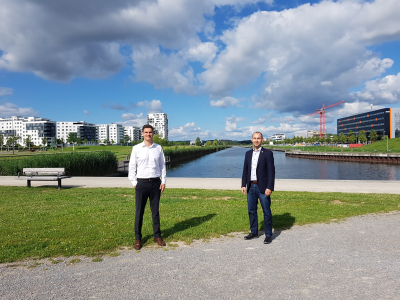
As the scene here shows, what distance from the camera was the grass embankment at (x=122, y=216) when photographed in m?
5.40

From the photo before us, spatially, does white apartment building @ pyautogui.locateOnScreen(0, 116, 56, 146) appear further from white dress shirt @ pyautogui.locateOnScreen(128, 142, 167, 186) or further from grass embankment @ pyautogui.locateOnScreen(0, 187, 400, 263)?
white dress shirt @ pyautogui.locateOnScreen(128, 142, 167, 186)

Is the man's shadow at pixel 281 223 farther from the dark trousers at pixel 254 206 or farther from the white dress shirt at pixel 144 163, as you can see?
the white dress shirt at pixel 144 163

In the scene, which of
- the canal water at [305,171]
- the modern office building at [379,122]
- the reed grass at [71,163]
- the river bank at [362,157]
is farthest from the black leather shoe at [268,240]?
the modern office building at [379,122]

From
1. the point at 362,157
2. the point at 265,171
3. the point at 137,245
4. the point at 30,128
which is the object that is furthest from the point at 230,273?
the point at 30,128

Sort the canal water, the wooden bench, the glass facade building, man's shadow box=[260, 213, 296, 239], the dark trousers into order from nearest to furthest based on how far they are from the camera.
A: 1. the dark trousers
2. man's shadow box=[260, 213, 296, 239]
3. the wooden bench
4. the canal water
5. the glass facade building

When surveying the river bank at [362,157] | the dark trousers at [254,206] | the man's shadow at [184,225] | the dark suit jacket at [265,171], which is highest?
the dark suit jacket at [265,171]

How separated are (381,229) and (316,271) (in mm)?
3359

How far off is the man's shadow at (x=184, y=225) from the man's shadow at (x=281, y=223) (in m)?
1.51

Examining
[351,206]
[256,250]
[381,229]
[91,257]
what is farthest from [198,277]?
[351,206]

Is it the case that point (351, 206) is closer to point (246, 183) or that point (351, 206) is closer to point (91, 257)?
point (246, 183)

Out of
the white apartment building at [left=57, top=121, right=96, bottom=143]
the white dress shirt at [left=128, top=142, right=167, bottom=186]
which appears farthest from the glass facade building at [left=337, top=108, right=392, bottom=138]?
the white apartment building at [left=57, top=121, right=96, bottom=143]

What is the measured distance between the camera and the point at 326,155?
80.1 metres

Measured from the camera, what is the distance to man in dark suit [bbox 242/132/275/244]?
5777 mm

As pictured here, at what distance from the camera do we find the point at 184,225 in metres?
6.86
